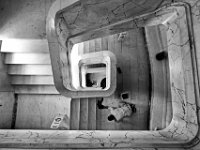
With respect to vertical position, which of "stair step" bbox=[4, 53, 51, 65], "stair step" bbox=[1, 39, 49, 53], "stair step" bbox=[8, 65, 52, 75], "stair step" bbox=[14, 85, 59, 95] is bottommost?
"stair step" bbox=[14, 85, 59, 95]

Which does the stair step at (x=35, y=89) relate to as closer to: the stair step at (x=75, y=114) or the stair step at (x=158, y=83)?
the stair step at (x=75, y=114)

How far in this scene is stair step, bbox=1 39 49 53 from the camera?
10.5 ft

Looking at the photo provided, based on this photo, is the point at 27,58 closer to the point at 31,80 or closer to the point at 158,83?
the point at 31,80

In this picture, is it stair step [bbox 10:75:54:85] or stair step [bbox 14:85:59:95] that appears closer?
stair step [bbox 10:75:54:85]

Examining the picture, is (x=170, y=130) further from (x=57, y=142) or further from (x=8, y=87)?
(x=8, y=87)

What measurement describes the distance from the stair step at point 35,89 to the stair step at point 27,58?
0.94 metres

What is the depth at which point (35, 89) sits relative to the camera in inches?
175

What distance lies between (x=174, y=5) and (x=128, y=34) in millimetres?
2561

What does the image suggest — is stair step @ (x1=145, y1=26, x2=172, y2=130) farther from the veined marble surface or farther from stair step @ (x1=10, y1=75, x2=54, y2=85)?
stair step @ (x1=10, y1=75, x2=54, y2=85)

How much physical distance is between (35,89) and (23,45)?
1.56 metres

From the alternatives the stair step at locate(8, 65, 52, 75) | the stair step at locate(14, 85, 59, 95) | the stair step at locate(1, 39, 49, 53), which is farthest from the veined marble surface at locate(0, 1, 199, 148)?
the stair step at locate(14, 85, 59, 95)

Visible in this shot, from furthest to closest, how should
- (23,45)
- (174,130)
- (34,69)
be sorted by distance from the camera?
(34,69) → (23,45) → (174,130)

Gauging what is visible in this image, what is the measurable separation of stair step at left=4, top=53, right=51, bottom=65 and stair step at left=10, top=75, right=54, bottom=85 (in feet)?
1.81

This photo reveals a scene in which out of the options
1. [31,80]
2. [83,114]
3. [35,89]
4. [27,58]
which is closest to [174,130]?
[83,114]
